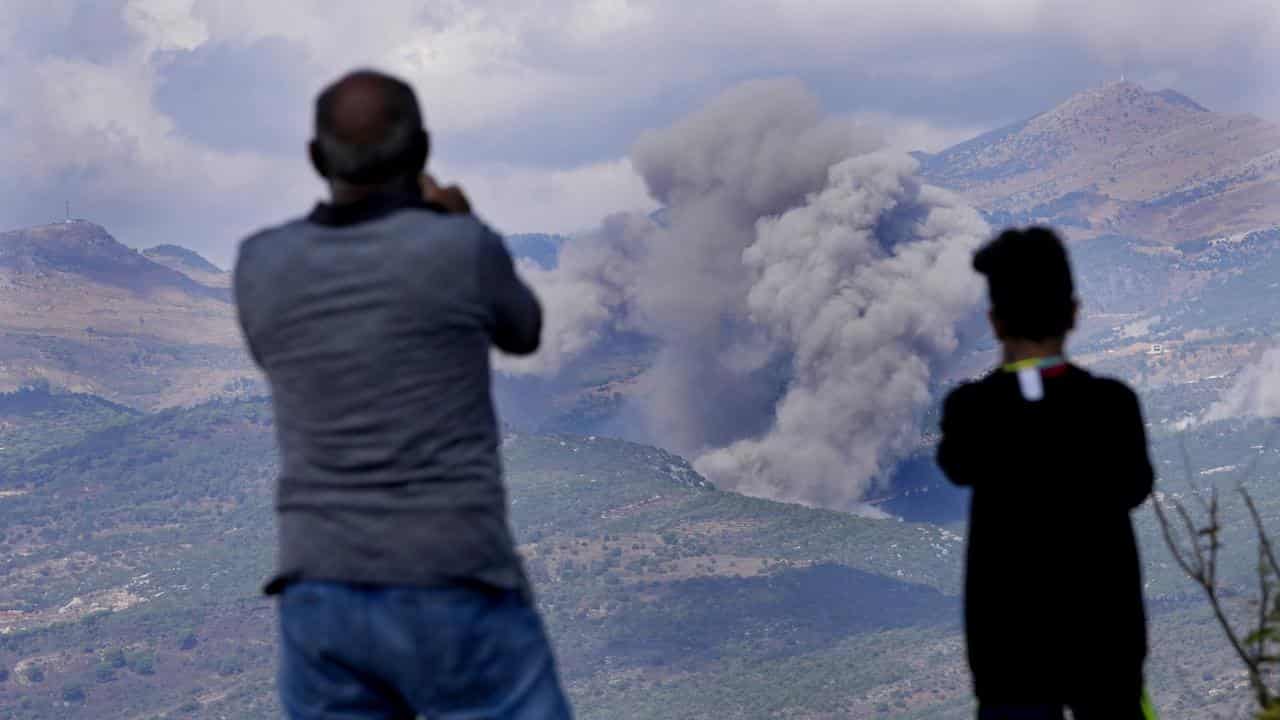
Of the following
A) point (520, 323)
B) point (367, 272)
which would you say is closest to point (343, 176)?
point (367, 272)

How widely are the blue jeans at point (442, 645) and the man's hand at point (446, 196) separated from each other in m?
0.99

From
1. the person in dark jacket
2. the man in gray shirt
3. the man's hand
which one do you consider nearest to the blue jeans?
the man in gray shirt

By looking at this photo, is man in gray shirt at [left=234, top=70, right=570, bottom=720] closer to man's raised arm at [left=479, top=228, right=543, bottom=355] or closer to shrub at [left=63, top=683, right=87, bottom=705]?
man's raised arm at [left=479, top=228, right=543, bottom=355]

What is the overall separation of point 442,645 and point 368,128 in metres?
1.25

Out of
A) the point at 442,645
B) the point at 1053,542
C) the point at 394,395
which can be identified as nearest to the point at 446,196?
the point at 394,395

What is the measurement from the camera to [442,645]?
3.32 meters

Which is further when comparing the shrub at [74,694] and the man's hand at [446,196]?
the shrub at [74,694]

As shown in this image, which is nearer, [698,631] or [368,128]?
[368,128]

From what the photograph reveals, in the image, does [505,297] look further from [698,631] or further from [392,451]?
[698,631]

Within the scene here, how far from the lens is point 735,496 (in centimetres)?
18875

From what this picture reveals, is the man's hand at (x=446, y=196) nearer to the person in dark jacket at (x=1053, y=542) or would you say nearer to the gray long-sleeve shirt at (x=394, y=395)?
the gray long-sleeve shirt at (x=394, y=395)

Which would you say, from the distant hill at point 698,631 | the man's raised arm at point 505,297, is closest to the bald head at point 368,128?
the man's raised arm at point 505,297

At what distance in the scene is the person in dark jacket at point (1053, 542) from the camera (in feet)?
13.1

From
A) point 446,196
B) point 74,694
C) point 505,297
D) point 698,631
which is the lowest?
point 698,631
